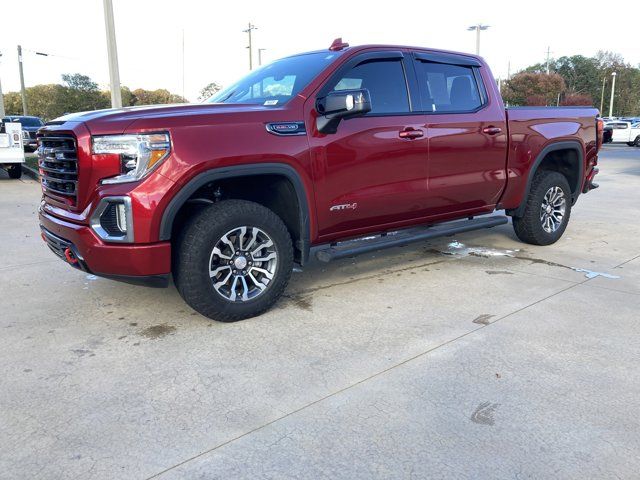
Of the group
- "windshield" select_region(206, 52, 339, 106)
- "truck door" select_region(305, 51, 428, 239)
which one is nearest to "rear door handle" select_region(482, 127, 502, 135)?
"truck door" select_region(305, 51, 428, 239)

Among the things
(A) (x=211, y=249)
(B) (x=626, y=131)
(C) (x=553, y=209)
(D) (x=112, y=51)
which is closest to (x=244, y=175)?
(A) (x=211, y=249)

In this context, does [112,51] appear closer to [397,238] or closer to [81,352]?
[397,238]

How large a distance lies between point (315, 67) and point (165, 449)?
3.11 meters

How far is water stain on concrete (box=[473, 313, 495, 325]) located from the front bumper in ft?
7.29

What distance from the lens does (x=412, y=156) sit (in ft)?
15.4

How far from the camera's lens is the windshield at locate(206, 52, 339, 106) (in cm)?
431

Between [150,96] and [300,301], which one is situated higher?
[150,96]

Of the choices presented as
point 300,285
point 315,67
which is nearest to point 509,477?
point 300,285

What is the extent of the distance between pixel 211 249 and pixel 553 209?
4.36m

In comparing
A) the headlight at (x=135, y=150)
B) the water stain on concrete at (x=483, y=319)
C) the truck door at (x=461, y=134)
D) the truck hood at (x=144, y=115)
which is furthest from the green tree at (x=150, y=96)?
the water stain on concrete at (x=483, y=319)

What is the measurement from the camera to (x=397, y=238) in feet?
15.6

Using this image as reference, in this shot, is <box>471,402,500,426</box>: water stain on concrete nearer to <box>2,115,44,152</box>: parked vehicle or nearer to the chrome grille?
the chrome grille

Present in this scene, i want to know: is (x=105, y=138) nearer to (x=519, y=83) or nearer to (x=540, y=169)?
(x=540, y=169)

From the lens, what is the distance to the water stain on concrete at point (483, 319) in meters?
3.99
